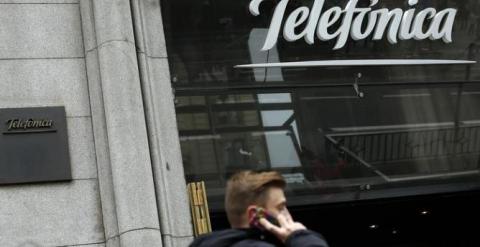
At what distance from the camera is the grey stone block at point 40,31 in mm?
9758

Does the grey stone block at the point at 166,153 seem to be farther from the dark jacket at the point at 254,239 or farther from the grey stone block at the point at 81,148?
the dark jacket at the point at 254,239

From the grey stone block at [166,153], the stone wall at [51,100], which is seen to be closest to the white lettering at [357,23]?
the grey stone block at [166,153]

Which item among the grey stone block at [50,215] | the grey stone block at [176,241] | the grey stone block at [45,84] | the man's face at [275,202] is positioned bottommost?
the man's face at [275,202]

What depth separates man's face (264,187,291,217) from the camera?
361 cm

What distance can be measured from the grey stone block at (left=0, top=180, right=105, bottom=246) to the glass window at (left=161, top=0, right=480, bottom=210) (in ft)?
4.77

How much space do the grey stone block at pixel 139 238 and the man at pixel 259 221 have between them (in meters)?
5.42

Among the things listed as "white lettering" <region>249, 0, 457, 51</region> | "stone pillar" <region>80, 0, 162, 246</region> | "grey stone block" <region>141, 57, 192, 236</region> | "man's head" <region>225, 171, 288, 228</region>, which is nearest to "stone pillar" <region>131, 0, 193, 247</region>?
"grey stone block" <region>141, 57, 192, 236</region>

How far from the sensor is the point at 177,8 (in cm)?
1073

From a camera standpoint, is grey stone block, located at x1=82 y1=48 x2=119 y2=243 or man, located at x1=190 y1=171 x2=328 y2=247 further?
grey stone block, located at x1=82 y1=48 x2=119 y2=243

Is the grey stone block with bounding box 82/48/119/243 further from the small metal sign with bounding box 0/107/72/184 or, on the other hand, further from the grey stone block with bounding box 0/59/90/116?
the small metal sign with bounding box 0/107/72/184

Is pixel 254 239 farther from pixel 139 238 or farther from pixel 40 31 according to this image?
pixel 40 31

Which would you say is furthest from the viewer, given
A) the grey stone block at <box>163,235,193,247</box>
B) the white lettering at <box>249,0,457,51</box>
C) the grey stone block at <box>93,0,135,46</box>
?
the white lettering at <box>249,0,457,51</box>

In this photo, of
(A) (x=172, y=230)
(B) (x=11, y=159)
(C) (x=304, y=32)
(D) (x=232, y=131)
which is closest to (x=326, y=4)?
(C) (x=304, y=32)

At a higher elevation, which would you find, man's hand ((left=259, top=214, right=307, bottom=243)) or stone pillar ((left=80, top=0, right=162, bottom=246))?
stone pillar ((left=80, top=0, right=162, bottom=246))
